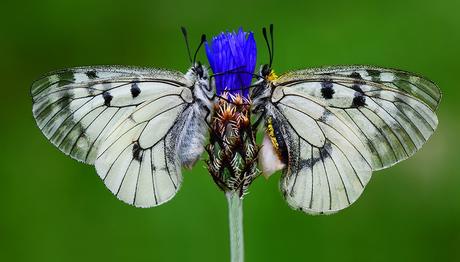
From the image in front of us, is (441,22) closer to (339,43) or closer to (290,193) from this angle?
(339,43)

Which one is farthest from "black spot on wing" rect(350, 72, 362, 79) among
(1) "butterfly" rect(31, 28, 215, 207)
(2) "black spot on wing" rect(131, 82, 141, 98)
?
(2) "black spot on wing" rect(131, 82, 141, 98)

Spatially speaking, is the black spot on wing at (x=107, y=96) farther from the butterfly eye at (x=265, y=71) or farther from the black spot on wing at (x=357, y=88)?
the black spot on wing at (x=357, y=88)

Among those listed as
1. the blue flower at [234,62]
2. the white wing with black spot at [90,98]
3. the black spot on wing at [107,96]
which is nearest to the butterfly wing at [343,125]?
the blue flower at [234,62]

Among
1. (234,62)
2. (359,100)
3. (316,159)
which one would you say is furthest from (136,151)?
(359,100)

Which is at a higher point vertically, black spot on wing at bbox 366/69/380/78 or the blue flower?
the blue flower

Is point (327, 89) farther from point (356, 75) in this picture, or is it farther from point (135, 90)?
point (135, 90)

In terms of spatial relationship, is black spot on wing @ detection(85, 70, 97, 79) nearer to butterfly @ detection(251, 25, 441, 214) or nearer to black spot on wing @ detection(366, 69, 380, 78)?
butterfly @ detection(251, 25, 441, 214)
